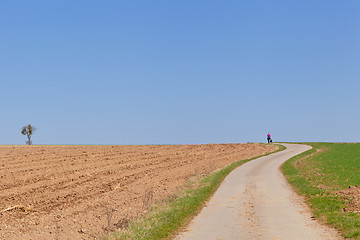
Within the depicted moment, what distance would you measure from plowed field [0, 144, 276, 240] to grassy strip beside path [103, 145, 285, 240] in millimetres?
1103

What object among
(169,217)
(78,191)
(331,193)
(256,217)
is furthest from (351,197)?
(78,191)

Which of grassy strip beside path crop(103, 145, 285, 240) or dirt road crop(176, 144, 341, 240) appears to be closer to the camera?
dirt road crop(176, 144, 341, 240)

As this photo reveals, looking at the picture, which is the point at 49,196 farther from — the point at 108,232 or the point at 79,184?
the point at 108,232

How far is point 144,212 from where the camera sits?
19.1 metres

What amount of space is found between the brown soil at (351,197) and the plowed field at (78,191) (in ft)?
30.9

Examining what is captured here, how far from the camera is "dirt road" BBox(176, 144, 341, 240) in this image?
14095 millimetres

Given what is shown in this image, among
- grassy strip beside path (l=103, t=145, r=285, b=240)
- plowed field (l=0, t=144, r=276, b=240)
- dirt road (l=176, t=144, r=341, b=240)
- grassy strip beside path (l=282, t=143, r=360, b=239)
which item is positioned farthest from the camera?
plowed field (l=0, t=144, r=276, b=240)

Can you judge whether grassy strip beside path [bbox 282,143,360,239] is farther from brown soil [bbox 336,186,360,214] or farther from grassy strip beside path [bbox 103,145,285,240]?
grassy strip beside path [bbox 103,145,285,240]

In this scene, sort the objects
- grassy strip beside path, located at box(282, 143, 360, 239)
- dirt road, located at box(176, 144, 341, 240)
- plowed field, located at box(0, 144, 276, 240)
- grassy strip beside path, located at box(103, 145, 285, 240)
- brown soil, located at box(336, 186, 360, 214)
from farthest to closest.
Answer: brown soil, located at box(336, 186, 360, 214), plowed field, located at box(0, 144, 276, 240), grassy strip beside path, located at box(282, 143, 360, 239), grassy strip beside path, located at box(103, 145, 285, 240), dirt road, located at box(176, 144, 341, 240)

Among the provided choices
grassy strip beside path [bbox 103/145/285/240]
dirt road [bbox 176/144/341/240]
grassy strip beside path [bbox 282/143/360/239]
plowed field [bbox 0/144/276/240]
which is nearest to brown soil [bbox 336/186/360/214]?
grassy strip beside path [bbox 282/143/360/239]

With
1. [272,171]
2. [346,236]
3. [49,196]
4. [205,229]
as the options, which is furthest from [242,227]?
[272,171]

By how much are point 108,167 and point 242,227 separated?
25.9 metres

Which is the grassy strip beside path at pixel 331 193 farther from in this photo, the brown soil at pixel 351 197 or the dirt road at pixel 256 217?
the dirt road at pixel 256 217

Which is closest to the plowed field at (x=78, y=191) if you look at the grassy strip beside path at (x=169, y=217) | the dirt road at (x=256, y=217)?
the grassy strip beside path at (x=169, y=217)
